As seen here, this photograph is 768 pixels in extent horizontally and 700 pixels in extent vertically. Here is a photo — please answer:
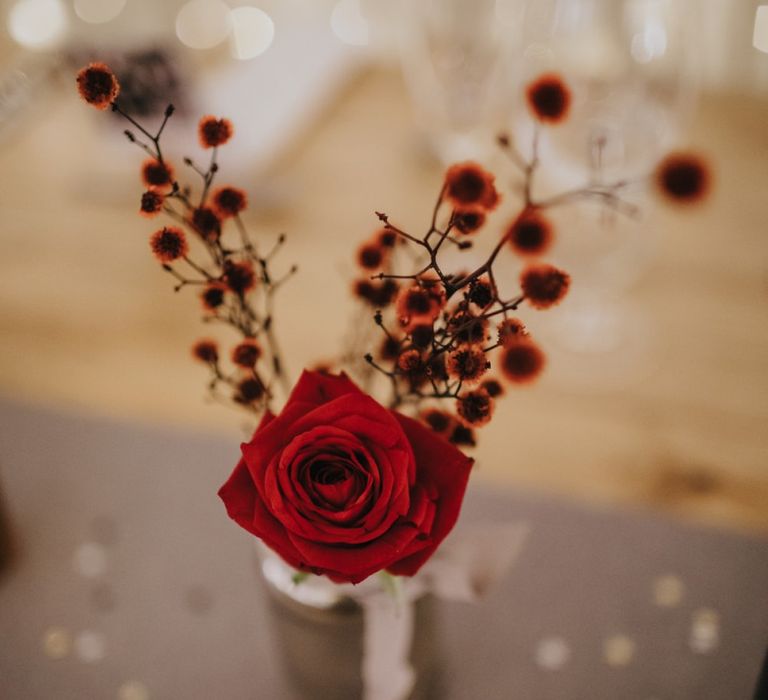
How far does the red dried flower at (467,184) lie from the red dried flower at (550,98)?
2.3 inches

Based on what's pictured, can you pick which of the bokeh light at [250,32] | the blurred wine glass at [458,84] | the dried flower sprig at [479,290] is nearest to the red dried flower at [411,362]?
the dried flower sprig at [479,290]

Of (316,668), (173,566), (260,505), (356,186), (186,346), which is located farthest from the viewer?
(356,186)

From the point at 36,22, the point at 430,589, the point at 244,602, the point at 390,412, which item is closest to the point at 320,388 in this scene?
the point at 390,412

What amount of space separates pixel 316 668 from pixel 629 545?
0.88ft

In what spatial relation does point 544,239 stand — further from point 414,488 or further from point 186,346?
point 186,346

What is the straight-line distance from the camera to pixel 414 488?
0.39m

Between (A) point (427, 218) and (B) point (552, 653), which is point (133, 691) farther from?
(A) point (427, 218)

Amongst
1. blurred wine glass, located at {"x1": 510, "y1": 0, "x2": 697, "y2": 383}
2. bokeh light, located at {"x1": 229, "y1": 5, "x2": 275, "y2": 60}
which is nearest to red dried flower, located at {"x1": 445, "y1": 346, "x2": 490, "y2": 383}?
blurred wine glass, located at {"x1": 510, "y1": 0, "x2": 697, "y2": 383}

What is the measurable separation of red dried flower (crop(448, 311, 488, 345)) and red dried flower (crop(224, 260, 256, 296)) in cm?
12

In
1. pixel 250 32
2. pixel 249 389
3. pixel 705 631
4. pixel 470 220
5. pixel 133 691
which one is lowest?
pixel 133 691

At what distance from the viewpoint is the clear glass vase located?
467 millimetres

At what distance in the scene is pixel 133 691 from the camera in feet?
1.82

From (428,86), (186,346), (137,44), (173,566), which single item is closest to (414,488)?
(173,566)

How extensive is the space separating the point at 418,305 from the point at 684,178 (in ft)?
0.48
